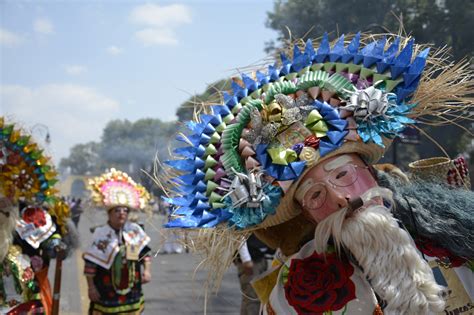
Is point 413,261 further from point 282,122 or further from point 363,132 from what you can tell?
point 282,122

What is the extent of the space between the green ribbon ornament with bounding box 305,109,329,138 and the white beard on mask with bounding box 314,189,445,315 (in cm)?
30

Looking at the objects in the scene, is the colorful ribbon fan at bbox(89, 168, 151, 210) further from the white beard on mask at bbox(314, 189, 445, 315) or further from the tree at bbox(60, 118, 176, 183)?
the tree at bbox(60, 118, 176, 183)

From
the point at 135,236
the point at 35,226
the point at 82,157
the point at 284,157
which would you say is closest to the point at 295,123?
the point at 284,157

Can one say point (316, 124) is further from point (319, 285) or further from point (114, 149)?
point (114, 149)

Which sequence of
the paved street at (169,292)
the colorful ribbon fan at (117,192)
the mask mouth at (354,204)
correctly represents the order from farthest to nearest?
the paved street at (169,292) → the colorful ribbon fan at (117,192) → the mask mouth at (354,204)

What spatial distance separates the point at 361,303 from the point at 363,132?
63 cm

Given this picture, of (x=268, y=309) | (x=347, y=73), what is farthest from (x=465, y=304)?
(x=347, y=73)

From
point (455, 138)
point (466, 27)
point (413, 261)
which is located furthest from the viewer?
point (455, 138)

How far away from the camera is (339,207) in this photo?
2359 millimetres

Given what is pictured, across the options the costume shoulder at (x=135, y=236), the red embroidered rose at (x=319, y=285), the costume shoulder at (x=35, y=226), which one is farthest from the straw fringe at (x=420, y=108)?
the costume shoulder at (x=135, y=236)

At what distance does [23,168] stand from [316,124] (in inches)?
159

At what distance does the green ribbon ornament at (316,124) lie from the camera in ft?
7.70

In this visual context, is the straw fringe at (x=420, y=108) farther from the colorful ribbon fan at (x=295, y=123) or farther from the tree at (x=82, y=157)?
the tree at (x=82, y=157)

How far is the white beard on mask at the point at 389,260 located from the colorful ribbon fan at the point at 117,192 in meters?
4.84
